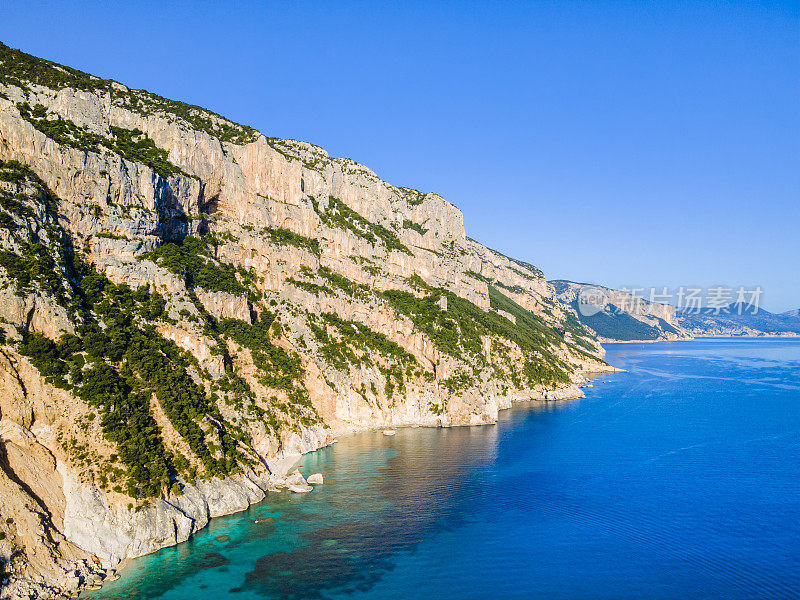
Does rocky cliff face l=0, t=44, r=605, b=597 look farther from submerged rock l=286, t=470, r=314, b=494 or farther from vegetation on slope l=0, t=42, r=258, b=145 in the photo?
submerged rock l=286, t=470, r=314, b=494

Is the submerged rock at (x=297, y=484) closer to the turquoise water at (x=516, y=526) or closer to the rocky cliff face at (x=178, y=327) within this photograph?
the turquoise water at (x=516, y=526)

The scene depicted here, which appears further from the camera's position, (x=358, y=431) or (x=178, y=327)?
(x=358, y=431)

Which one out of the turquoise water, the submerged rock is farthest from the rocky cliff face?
the turquoise water

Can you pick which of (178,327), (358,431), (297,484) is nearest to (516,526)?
(297,484)

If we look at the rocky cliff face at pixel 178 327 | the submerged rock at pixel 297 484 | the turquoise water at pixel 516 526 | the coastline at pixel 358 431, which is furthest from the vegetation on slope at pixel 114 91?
the turquoise water at pixel 516 526

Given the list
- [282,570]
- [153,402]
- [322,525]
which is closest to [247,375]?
[153,402]

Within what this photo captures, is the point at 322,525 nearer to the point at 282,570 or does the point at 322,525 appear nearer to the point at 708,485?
the point at 282,570

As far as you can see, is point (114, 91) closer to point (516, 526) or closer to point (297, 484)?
point (297, 484)
